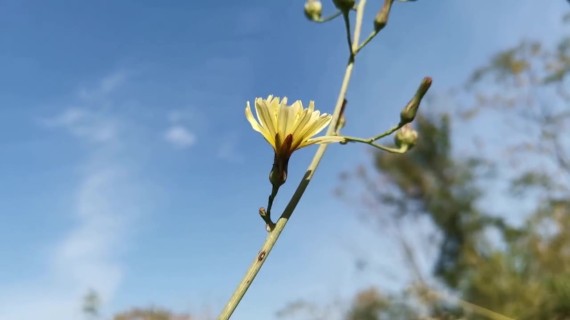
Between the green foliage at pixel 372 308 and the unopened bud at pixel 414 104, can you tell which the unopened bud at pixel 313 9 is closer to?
the unopened bud at pixel 414 104

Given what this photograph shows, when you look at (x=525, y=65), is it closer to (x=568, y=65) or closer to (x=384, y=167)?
(x=568, y=65)

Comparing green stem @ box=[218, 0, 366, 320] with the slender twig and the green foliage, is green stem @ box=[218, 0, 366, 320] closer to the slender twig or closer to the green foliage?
the slender twig

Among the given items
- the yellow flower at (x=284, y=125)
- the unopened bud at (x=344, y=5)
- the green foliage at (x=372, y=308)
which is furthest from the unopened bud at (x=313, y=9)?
the green foliage at (x=372, y=308)

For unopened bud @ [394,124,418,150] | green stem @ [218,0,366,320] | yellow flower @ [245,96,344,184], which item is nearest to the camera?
green stem @ [218,0,366,320]

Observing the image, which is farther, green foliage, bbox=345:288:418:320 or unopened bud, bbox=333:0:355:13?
green foliage, bbox=345:288:418:320

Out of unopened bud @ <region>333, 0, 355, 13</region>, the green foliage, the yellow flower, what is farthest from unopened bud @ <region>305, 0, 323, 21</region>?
the green foliage

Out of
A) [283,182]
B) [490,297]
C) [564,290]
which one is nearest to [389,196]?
[490,297]
